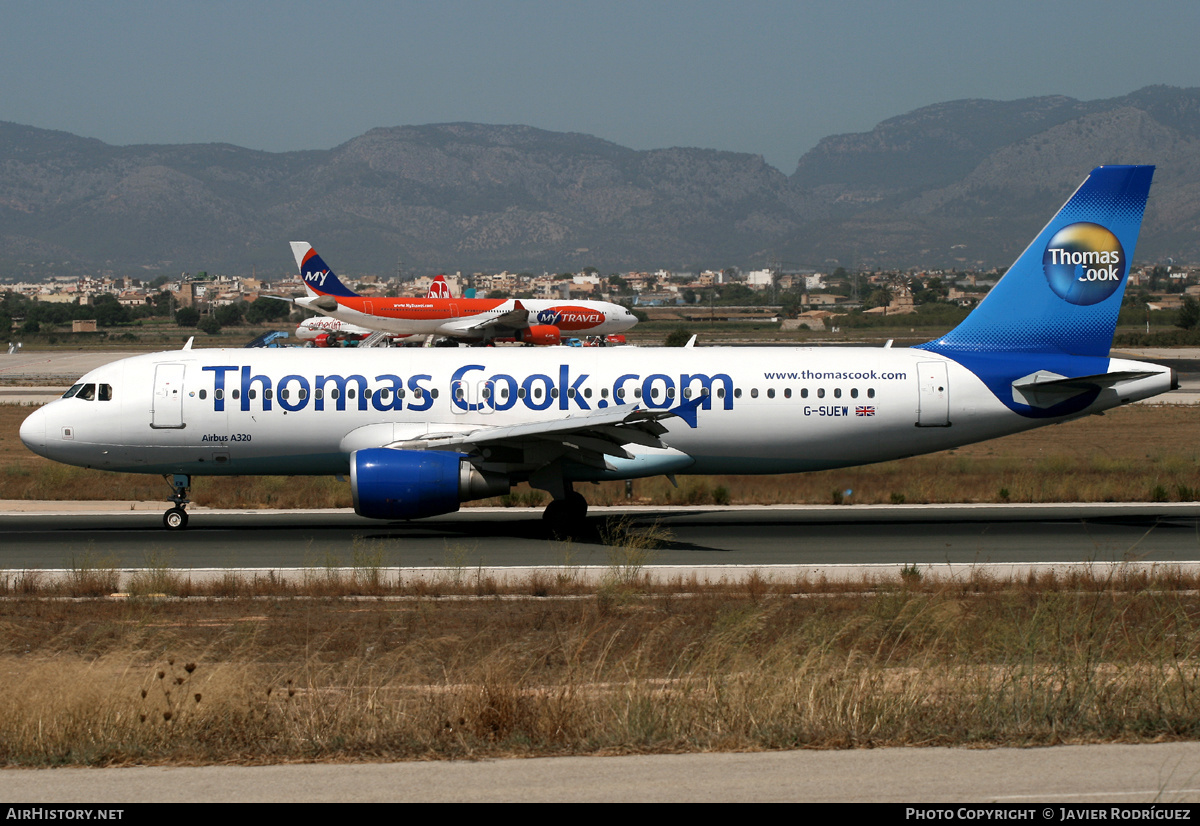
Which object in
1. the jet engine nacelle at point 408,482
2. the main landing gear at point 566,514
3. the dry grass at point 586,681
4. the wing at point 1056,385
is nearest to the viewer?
the dry grass at point 586,681

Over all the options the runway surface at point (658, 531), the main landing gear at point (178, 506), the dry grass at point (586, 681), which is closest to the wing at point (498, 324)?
the runway surface at point (658, 531)

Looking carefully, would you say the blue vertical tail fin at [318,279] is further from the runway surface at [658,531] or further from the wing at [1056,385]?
the wing at [1056,385]

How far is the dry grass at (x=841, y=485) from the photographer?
30.5 metres

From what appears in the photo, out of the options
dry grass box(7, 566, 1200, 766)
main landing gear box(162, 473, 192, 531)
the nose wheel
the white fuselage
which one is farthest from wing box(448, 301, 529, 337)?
dry grass box(7, 566, 1200, 766)

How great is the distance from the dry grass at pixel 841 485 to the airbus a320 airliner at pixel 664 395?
13.9ft

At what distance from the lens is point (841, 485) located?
106ft

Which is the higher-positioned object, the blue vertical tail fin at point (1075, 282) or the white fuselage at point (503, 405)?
the blue vertical tail fin at point (1075, 282)

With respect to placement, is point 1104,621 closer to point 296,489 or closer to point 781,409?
point 781,409

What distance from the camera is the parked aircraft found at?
3481 inches

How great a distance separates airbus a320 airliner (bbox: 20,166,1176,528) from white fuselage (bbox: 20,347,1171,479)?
35 millimetres

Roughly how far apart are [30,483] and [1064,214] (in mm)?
26578

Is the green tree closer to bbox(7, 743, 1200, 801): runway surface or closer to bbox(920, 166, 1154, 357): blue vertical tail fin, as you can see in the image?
bbox(920, 166, 1154, 357): blue vertical tail fin

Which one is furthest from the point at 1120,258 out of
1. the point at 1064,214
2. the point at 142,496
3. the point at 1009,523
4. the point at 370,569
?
the point at 142,496

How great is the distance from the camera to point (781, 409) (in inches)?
1030
